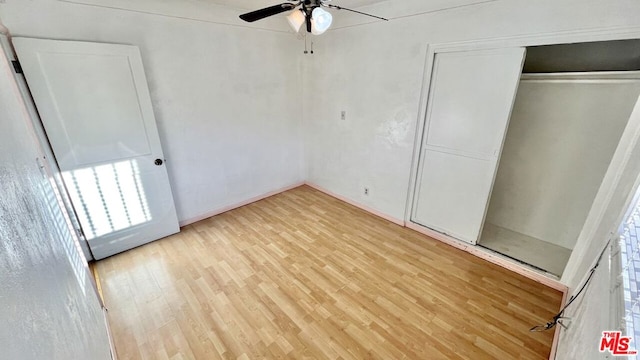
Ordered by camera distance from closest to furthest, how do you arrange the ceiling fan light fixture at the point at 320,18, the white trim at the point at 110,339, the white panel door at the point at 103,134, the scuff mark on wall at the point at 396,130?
the white trim at the point at 110,339 < the ceiling fan light fixture at the point at 320,18 < the white panel door at the point at 103,134 < the scuff mark on wall at the point at 396,130

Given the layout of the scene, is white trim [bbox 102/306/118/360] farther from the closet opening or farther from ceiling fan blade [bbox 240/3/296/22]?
the closet opening

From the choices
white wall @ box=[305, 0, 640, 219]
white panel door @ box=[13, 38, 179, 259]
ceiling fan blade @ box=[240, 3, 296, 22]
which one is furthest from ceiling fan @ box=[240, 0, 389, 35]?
white panel door @ box=[13, 38, 179, 259]

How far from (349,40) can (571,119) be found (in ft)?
8.37

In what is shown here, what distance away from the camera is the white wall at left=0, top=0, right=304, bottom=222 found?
221 cm

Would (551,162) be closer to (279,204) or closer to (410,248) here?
(410,248)

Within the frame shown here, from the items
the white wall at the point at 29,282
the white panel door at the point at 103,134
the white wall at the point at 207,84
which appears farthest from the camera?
the white wall at the point at 207,84

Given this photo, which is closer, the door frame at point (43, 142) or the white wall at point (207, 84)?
the door frame at point (43, 142)

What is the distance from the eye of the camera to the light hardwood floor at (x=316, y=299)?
1.75 m

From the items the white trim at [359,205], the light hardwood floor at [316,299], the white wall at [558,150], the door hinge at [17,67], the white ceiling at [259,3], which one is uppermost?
the white ceiling at [259,3]

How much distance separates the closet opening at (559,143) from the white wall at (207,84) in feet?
9.74

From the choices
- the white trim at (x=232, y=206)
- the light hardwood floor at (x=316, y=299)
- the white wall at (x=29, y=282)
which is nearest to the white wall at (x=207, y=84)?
the white trim at (x=232, y=206)

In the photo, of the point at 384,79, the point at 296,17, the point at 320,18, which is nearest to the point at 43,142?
the point at 296,17

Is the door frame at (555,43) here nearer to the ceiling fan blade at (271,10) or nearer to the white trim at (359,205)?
the white trim at (359,205)

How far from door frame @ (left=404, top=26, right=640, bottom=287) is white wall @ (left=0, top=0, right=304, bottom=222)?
2017 mm
